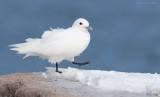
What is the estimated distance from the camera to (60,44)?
5832mm

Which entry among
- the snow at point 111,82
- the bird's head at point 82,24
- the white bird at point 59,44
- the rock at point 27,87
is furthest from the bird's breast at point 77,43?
the rock at point 27,87

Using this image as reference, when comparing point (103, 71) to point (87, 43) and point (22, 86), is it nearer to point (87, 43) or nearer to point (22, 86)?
point (87, 43)

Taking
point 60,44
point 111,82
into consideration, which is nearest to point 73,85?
point 111,82

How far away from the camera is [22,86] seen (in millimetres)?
4957

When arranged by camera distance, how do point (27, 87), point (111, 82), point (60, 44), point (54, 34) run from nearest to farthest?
point (27, 87) → point (111, 82) → point (60, 44) → point (54, 34)

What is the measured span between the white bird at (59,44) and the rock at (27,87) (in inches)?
15.5

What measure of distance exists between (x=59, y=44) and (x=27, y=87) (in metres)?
1.20

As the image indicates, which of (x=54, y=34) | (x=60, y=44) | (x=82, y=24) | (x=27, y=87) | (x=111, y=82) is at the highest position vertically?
(x=82, y=24)

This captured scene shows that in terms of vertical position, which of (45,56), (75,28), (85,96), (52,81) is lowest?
(85,96)

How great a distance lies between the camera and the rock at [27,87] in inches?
182

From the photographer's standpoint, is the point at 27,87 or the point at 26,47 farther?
the point at 26,47

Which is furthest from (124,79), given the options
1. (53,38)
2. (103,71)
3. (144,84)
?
(53,38)

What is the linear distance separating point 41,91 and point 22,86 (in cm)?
42

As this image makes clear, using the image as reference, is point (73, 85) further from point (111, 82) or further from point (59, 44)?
point (59, 44)
